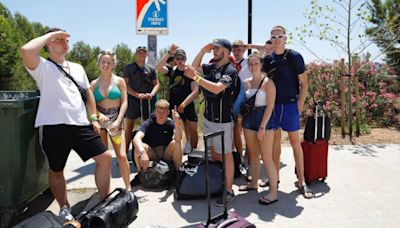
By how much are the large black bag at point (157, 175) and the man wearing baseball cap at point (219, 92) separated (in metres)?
0.73

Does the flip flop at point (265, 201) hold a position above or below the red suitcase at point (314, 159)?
below

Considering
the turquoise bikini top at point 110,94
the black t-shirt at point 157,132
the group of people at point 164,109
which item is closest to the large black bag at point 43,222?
the group of people at point 164,109

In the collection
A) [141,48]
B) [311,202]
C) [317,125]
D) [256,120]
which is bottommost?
[311,202]

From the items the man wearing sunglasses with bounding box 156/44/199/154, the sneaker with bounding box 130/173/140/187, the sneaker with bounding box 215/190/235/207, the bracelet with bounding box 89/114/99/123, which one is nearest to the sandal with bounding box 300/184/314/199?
the sneaker with bounding box 215/190/235/207

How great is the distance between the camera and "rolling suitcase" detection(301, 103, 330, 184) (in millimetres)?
3949

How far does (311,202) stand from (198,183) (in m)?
1.20

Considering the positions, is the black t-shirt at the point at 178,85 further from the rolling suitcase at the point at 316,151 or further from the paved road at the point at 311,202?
the rolling suitcase at the point at 316,151

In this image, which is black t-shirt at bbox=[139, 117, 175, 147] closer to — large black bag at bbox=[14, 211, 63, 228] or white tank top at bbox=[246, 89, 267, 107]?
white tank top at bbox=[246, 89, 267, 107]

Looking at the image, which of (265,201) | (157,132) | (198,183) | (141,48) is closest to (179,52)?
(141,48)

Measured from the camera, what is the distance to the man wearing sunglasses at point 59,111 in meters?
2.76

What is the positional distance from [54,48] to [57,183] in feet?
4.04

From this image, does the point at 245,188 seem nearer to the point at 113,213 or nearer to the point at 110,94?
the point at 113,213

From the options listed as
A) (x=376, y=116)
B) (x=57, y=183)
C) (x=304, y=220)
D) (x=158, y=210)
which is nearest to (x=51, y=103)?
(x=57, y=183)

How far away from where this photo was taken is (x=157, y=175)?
390 cm
